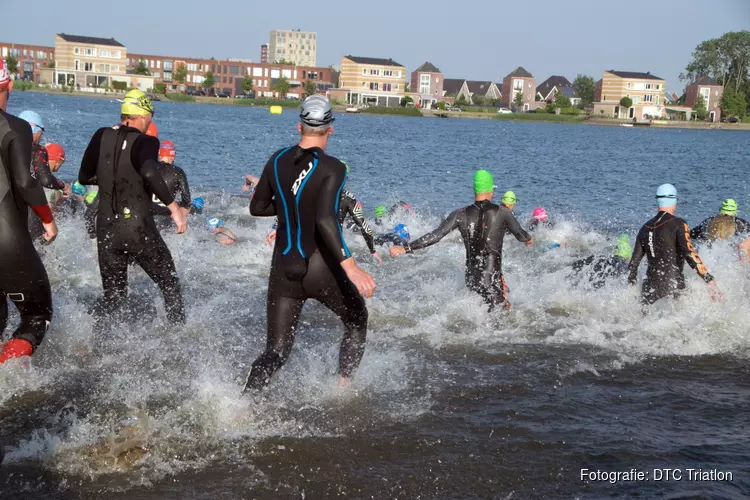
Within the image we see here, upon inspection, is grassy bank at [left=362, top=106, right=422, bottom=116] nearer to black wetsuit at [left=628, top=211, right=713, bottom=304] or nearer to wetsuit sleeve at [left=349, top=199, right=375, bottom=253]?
black wetsuit at [left=628, top=211, right=713, bottom=304]

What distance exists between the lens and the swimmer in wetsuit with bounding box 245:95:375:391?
15.5ft

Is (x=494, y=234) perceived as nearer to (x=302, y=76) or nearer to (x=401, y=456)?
(x=401, y=456)

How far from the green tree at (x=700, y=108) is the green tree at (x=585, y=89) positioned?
25.6m

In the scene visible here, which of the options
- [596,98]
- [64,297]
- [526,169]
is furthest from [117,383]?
[596,98]

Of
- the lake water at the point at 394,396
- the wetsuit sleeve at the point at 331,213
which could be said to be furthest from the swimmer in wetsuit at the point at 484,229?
the wetsuit sleeve at the point at 331,213

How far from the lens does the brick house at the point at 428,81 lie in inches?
5822

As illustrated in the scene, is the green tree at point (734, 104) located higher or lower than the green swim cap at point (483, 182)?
higher

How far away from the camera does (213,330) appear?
771 cm

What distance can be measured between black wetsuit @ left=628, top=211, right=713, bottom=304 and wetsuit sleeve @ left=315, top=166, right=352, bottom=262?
4.51 m

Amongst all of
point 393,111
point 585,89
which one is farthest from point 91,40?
point 585,89

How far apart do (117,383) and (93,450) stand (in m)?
1.40

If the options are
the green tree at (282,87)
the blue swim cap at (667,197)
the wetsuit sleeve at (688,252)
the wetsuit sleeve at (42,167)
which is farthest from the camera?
the green tree at (282,87)

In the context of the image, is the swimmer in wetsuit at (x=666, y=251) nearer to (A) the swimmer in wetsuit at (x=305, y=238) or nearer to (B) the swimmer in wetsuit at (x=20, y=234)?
(A) the swimmer in wetsuit at (x=305, y=238)

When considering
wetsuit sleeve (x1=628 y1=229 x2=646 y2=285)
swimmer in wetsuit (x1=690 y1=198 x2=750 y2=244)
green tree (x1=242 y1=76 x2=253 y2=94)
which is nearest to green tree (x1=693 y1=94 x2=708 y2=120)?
green tree (x1=242 y1=76 x2=253 y2=94)
